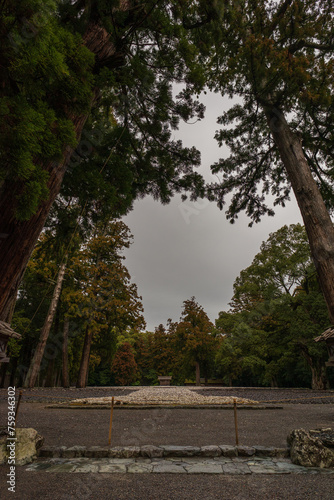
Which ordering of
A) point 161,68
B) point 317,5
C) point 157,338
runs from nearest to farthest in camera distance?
point 161,68 → point 317,5 → point 157,338

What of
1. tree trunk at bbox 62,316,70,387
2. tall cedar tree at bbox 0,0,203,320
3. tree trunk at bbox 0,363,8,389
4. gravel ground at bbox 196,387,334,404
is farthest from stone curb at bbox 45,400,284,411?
tree trunk at bbox 0,363,8,389

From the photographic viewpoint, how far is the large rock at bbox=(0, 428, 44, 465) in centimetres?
296

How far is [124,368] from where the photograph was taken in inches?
1325

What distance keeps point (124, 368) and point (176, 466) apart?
33.7m

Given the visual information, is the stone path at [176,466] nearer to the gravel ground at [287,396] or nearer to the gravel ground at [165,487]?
the gravel ground at [165,487]

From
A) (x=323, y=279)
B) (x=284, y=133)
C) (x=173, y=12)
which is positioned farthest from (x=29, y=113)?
(x=284, y=133)

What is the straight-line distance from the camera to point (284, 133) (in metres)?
6.19

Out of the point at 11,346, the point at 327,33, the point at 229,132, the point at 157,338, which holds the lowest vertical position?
the point at 11,346

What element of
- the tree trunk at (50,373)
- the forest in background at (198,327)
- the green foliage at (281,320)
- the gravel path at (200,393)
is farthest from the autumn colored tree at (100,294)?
the green foliage at (281,320)

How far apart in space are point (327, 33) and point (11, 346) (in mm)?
21727

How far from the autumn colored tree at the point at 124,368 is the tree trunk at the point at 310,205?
1317 inches

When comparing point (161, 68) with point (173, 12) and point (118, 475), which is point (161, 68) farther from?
point (118, 475)

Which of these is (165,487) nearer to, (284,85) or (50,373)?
(284,85)

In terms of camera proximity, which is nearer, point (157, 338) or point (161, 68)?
point (161, 68)
